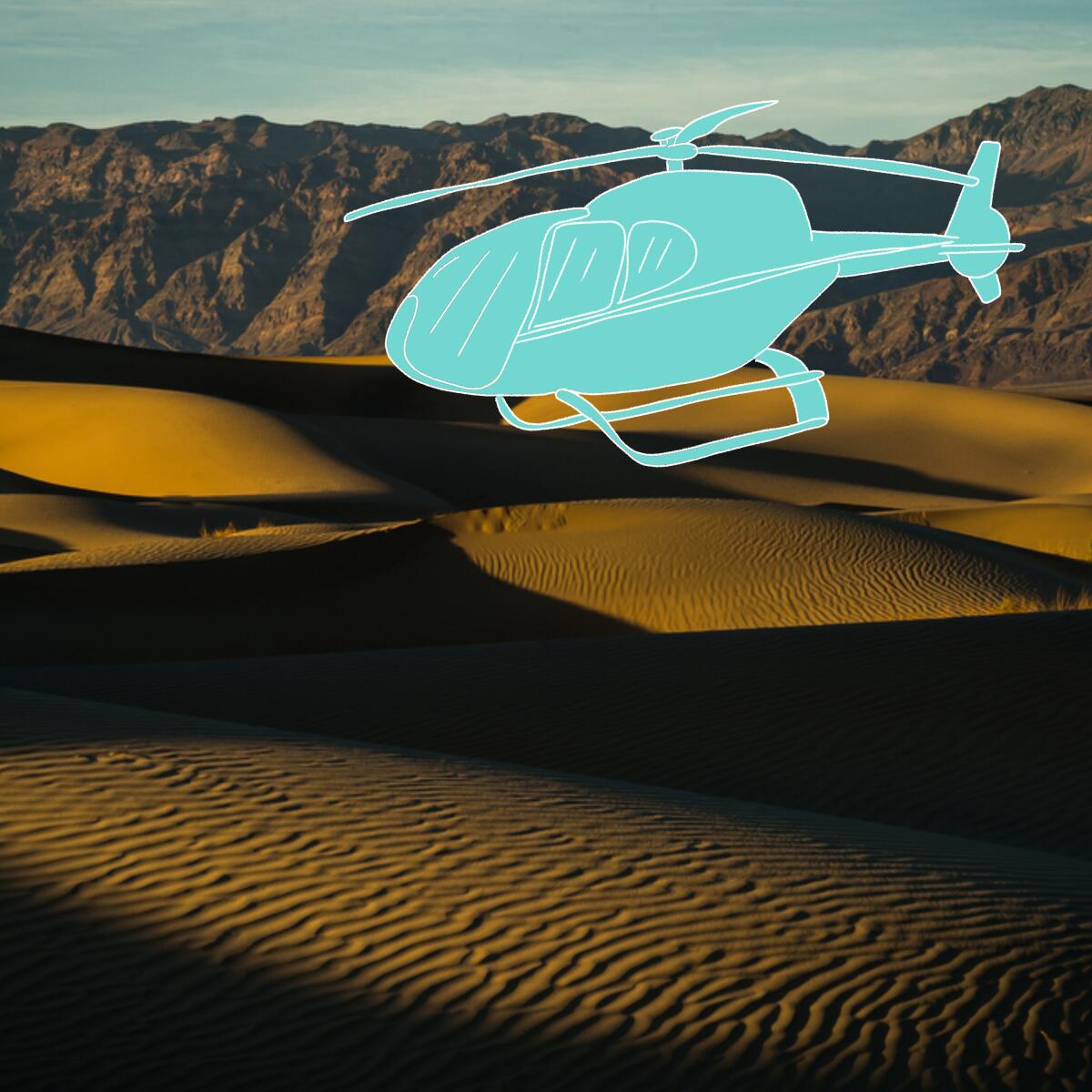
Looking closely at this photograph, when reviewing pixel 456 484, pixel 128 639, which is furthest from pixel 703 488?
pixel 128 639

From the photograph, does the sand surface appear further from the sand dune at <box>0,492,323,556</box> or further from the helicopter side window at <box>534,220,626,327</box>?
the helicopter side window at <box>534,220,626,327</box>

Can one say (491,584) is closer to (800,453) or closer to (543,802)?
(543,802)

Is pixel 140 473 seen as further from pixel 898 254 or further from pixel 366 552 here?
pixel 898 254

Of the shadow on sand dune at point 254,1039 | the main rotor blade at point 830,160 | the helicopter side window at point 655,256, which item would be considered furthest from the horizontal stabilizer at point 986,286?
the shadow on sand dune at point 254,1039

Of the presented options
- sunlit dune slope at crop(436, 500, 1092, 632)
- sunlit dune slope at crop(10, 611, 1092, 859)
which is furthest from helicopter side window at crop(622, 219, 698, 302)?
sunlit dune slope at crop(10, 611, 1092, 859)

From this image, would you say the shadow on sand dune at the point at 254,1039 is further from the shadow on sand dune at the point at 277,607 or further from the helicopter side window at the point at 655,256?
the helicopter side window at the point at 655,256

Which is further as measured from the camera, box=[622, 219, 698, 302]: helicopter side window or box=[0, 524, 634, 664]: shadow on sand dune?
box=[622, 219, 698, 302]: helicopter side window

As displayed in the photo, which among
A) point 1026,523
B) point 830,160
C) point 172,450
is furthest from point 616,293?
point 172,450
